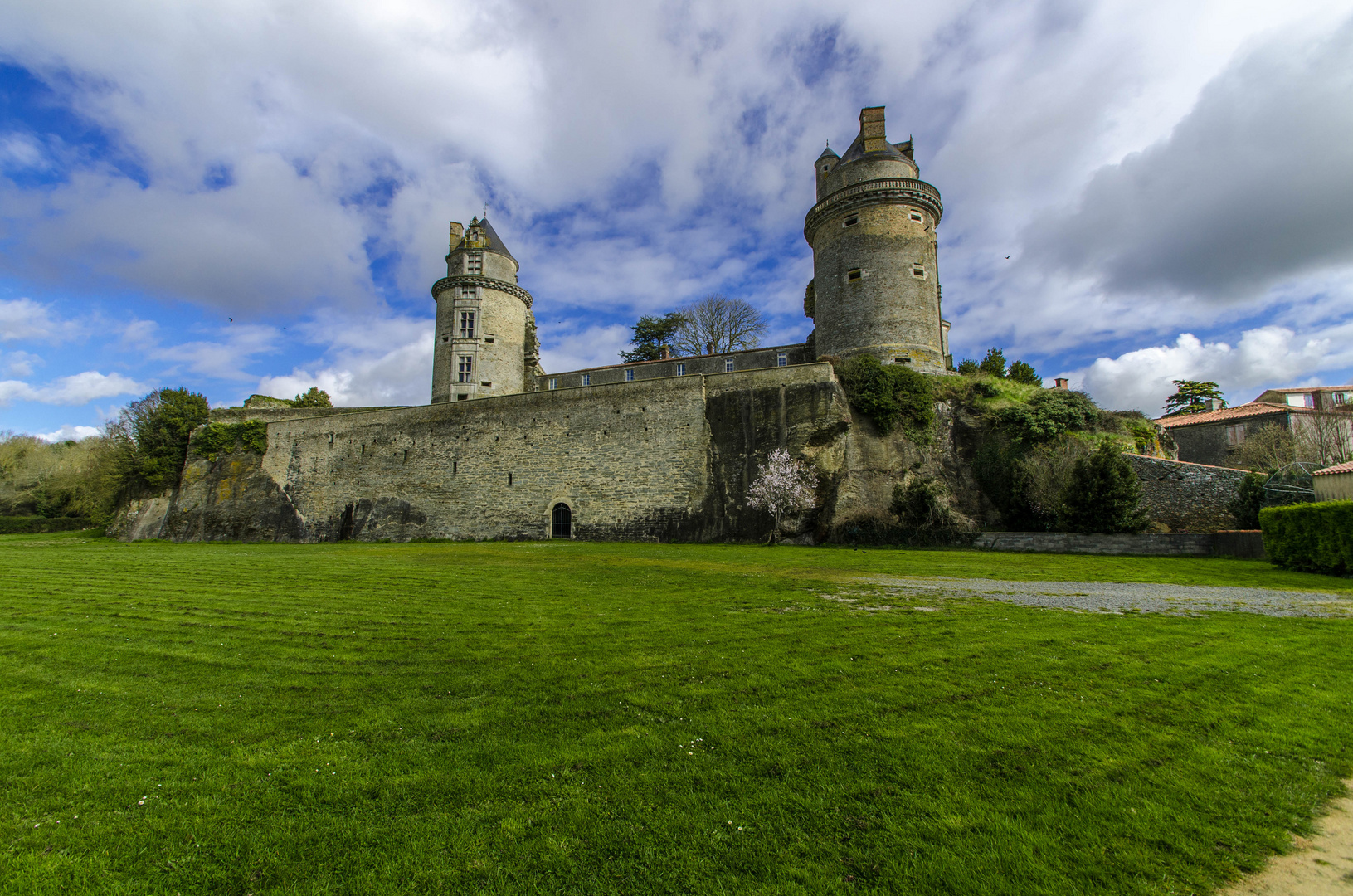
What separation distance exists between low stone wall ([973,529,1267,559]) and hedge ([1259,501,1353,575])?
7.18ft

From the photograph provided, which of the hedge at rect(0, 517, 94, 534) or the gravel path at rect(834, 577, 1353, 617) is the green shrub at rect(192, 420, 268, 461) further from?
the gravel path at rect(834, 577, 1353, 617)

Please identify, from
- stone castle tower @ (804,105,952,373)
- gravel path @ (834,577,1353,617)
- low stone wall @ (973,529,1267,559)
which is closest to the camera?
gravel path @ (834,577,1353,617)

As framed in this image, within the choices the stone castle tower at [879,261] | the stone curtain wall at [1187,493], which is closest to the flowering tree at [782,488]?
the stone castle tower at [879,261]

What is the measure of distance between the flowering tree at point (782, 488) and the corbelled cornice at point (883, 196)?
45.7 feet

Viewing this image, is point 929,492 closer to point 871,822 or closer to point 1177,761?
point 1177,761

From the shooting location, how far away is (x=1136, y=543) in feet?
62.8

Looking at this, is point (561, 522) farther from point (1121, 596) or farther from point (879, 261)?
point (1121, 596)

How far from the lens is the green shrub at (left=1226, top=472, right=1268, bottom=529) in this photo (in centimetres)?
1955

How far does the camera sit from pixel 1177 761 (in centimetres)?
377

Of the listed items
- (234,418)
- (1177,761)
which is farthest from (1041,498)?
(234,418)

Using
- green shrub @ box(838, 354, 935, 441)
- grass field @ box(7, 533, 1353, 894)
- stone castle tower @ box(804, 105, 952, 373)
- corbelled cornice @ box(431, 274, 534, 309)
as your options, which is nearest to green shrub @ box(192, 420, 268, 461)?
corbelled cornice @ box(431, 274, 534, 309)

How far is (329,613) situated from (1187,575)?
17.4 m

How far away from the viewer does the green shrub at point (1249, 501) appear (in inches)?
770

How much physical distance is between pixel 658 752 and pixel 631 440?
23123 mm
